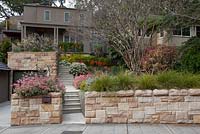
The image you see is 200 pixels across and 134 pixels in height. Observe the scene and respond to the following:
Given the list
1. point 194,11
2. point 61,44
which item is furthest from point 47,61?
point 194,11

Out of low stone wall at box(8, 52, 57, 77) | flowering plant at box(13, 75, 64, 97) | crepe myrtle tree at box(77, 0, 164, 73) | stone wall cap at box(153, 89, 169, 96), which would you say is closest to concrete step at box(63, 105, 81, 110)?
flowering plant at box(13, 75, 64, 97)

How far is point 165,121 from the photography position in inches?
416

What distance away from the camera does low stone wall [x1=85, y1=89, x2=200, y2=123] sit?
10.6 m

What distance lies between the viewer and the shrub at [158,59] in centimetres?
1855

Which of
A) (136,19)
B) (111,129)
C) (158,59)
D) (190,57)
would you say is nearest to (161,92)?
(111,129)

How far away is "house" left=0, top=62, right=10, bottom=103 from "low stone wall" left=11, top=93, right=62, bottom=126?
8810mm

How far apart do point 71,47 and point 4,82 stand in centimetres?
962

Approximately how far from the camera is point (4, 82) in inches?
824

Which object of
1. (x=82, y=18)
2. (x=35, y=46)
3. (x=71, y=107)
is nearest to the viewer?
(x=71, y=107)

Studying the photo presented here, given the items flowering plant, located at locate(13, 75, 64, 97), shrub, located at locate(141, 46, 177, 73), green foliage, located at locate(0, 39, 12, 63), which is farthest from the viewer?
green foliage, located at locate(0, 39, 12, 63)

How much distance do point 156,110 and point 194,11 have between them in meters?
7.92

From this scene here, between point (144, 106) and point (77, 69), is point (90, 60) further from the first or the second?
point (144, 106)

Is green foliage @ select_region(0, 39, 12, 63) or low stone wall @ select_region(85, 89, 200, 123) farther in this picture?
green foliage @ select_region(0, 39, 12, 63)

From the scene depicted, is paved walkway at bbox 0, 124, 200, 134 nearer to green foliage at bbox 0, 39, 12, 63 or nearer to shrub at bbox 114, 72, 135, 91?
shrub at bbox 114, 72, 135, 91
